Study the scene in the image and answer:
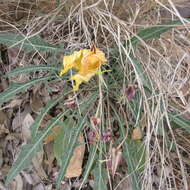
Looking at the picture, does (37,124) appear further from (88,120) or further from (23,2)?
(23,2)

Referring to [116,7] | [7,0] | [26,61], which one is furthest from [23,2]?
[116,7]

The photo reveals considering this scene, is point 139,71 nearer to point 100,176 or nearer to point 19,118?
point 100,176

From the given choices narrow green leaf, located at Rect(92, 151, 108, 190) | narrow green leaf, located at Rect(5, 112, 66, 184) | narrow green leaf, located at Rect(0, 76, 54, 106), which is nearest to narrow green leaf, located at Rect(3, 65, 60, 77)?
narrow green leaf, located at Rect(0, 76, 54, 106)

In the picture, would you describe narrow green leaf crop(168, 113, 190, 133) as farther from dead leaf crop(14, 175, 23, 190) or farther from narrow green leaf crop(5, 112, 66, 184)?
dead leaf crop(14, 175, 23, 190)

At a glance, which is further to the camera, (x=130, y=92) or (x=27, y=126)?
(x=27, y=126)

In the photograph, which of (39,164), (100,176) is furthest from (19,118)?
(100,176)
